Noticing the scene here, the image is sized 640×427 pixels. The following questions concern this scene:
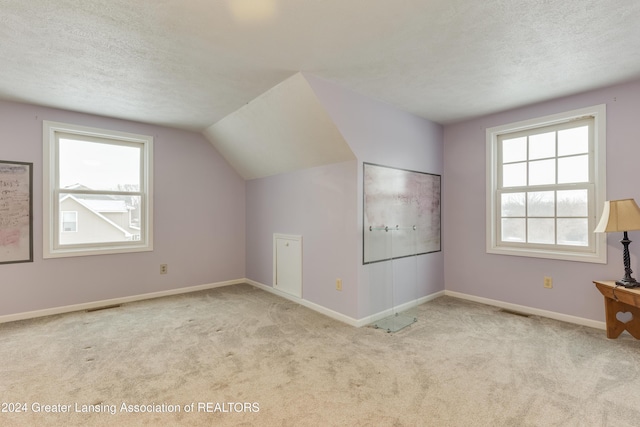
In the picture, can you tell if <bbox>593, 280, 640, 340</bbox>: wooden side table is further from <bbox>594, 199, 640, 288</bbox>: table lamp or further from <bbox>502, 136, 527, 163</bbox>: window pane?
<bbox>502, 136, 527, 163</bbox>: window pane

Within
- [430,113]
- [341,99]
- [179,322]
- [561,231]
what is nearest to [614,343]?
[561,231]

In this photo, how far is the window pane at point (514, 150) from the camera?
359 centimetres

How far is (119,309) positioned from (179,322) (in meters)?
1.01

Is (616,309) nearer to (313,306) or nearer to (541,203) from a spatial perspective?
(541,203)

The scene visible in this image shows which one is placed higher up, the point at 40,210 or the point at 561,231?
the point at 40,210

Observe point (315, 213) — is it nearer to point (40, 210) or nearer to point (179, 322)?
point (179, 322)

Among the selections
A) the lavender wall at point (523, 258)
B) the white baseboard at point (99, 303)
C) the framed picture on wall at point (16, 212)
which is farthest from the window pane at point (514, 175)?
the framed picture on wall at point (16, 212)

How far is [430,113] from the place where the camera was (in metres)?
3.70

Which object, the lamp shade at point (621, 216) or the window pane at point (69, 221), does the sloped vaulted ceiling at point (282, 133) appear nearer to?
the window pane at point (69, 221)

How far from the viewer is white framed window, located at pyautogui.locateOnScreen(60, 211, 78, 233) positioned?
3604 millimetres

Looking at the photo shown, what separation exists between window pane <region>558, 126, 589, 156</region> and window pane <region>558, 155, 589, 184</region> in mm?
72

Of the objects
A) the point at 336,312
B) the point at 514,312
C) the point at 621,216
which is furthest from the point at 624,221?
the point at 336,312

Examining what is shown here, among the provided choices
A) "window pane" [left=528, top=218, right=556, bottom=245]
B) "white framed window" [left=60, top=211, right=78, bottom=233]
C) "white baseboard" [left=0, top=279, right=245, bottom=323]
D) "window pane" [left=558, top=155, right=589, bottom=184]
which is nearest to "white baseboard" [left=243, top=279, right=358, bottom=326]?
"white baseboard" [left=0, top=279, right=245, bottom=323]

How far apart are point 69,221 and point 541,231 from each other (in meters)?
5.56
